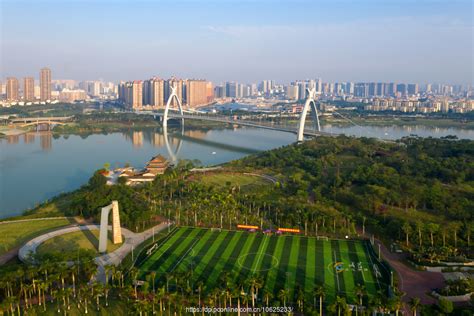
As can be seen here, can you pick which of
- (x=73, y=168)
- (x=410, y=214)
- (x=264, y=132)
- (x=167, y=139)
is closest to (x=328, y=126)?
(x=264, y=132)

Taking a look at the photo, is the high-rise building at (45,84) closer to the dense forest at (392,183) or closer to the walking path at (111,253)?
the dense forest at (392,183)


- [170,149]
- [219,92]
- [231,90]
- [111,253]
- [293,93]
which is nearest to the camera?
[111,253]

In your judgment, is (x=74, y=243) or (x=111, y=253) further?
(x=74, y=243)

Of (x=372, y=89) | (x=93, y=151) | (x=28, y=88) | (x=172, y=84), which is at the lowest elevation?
(x=93, y=151)

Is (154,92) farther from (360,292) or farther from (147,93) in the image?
(360,292)

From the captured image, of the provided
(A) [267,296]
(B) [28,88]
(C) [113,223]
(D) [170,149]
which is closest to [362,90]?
(B) [28,88]

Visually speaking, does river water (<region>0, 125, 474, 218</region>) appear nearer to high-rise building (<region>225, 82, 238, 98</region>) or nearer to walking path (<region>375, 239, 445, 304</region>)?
walking path (<region>375, 239, 445, 304</region>)

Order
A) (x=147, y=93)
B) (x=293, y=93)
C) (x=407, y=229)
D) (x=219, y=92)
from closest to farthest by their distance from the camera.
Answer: (x=407, y=229), (x=147, y=93), (x=293, y=93), (x=219, y=92)
